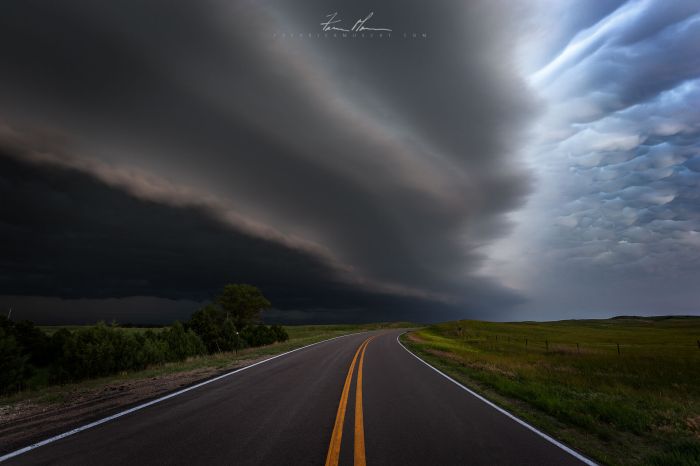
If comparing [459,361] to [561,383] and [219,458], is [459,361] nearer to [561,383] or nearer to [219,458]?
[561,383]

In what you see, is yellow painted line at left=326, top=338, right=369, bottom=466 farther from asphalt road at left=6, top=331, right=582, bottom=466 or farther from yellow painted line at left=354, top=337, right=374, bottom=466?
A: yellow painted line at left=354, top=337, right=374, bottom=466

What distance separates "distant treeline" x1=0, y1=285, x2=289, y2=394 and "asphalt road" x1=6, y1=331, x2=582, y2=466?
8231 millimetres

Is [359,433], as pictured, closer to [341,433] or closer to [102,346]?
[341,433]

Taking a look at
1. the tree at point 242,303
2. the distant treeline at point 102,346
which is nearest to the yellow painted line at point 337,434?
the distant treeline at point 102,346

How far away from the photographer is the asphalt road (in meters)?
5.01

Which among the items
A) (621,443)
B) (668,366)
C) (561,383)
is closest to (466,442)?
(621,443)

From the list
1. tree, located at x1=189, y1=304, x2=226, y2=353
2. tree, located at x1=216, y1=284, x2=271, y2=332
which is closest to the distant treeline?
tree, located at x1=189, y1=304, x2=226, y2=353

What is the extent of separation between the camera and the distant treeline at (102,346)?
46.2 feet

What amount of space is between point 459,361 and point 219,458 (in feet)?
56.1

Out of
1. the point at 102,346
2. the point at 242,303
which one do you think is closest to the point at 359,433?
the point at 102,346

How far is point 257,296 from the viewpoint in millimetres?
78625

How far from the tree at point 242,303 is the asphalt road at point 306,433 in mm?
69284

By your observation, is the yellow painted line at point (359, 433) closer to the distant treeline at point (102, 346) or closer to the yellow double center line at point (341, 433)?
the yellow double center line at point (341, 433)

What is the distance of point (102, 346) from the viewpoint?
15008mm
